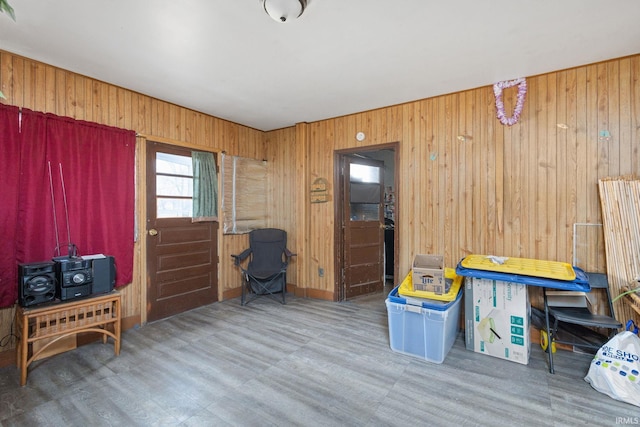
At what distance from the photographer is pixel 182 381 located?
2.27 m

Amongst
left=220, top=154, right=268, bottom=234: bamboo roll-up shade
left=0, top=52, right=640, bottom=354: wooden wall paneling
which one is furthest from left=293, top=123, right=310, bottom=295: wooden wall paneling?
left=220, top=154, right=268, bottom=234: bamboo roll-up shade

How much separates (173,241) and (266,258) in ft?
4.22

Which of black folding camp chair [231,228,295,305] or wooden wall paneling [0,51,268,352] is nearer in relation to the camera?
wooden wall paneling [0,51,268,352]

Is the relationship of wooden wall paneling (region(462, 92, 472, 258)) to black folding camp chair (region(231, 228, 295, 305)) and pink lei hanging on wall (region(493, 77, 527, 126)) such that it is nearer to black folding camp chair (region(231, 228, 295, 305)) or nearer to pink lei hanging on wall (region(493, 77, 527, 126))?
pink lei hanging on wall (region(493, 77, 527, 126))

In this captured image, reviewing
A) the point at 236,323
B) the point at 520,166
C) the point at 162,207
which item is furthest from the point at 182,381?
the point at 520,166

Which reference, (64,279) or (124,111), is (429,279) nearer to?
(64,279)

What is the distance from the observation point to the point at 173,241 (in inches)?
143

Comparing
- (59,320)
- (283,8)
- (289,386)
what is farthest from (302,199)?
(59,320)

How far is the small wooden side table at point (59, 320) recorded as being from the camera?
7.22 feet

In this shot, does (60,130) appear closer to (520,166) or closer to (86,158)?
(86,158)

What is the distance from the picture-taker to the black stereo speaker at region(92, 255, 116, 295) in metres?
2.58

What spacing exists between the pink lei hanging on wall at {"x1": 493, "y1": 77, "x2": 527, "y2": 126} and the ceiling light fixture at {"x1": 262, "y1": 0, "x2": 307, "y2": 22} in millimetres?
2187

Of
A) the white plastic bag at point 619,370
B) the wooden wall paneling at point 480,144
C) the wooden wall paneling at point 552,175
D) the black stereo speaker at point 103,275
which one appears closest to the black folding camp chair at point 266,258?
the wooden wall paneling at point 480,144

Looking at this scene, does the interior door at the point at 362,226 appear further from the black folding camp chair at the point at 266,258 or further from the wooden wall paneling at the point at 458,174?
the wooden wall paneling at the point at 458,174
